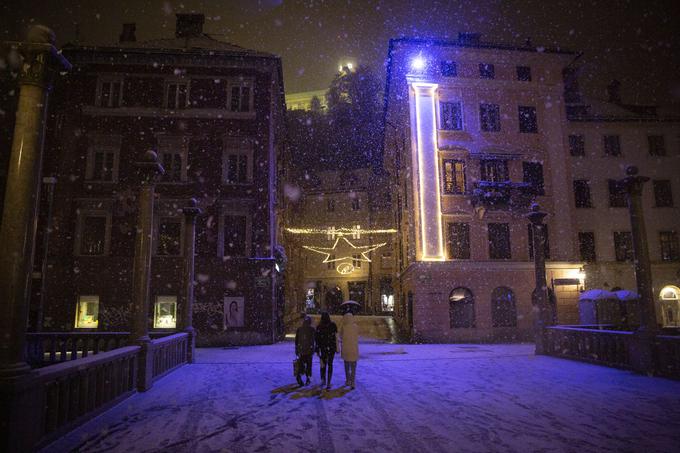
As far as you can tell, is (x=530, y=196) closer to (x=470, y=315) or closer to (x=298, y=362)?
(x=470, y=315)

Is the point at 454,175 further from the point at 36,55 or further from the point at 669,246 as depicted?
the point at 36,55

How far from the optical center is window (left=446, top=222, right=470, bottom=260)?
24859mm

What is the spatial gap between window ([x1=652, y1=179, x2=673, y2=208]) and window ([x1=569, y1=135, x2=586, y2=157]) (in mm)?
5754

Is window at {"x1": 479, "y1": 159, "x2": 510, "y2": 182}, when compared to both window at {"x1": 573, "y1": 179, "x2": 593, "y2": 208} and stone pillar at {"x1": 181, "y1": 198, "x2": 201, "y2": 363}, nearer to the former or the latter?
window at {"x1": 573, "y1": 179, "x2": 593, "y2": 208}

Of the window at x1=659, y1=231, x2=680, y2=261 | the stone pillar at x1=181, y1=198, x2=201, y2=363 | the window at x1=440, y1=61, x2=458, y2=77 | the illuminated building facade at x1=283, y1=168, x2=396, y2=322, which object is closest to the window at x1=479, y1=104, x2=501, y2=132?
the window at x1=440, y1=61, x2=458, y2=77

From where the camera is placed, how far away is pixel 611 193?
93.1ft

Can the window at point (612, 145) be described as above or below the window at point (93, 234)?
above

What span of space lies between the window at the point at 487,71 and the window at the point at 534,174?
20.0 ft

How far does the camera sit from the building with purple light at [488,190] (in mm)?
24328

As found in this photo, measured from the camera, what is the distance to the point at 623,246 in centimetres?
2780

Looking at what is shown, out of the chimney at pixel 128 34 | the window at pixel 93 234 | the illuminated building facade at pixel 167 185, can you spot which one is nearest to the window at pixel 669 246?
the illuminated building facade at pixel 167 185

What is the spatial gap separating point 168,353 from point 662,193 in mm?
33342

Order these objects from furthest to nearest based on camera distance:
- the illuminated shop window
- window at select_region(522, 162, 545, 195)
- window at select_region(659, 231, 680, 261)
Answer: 1. window at select_region(659, 231, 680, 261)
2. window at select_region(522, 162, 545, 195)
3. the illuminated shop window

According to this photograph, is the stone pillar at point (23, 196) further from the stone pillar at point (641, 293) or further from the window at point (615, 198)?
the window at point (615, 198)
